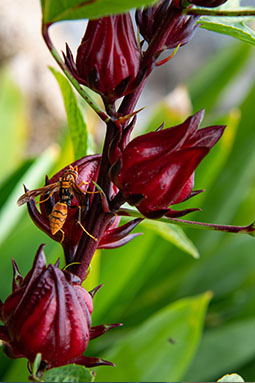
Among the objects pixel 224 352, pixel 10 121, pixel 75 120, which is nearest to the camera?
pixel 75 120

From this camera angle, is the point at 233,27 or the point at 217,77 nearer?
the point at 233,27

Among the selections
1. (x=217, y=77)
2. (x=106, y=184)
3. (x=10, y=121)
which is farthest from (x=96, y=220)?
(x=217, y=77)

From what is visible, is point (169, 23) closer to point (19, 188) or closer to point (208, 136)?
point (208, 136)

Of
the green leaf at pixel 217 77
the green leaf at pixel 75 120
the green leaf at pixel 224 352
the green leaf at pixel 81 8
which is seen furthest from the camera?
the green leaf at pixel 217 77

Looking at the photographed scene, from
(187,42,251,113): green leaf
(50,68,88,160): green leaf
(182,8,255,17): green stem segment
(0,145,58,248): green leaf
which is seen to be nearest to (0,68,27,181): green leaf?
(0,145,58,248): green leaf

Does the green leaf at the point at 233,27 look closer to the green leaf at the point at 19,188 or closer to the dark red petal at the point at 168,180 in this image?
the dark red petal at the point at 168,180

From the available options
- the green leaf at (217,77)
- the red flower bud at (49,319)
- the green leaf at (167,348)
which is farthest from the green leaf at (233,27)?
the green leaf at (217,77)

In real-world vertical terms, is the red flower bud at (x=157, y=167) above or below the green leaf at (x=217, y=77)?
above

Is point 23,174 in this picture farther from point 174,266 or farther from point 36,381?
point 36,381
